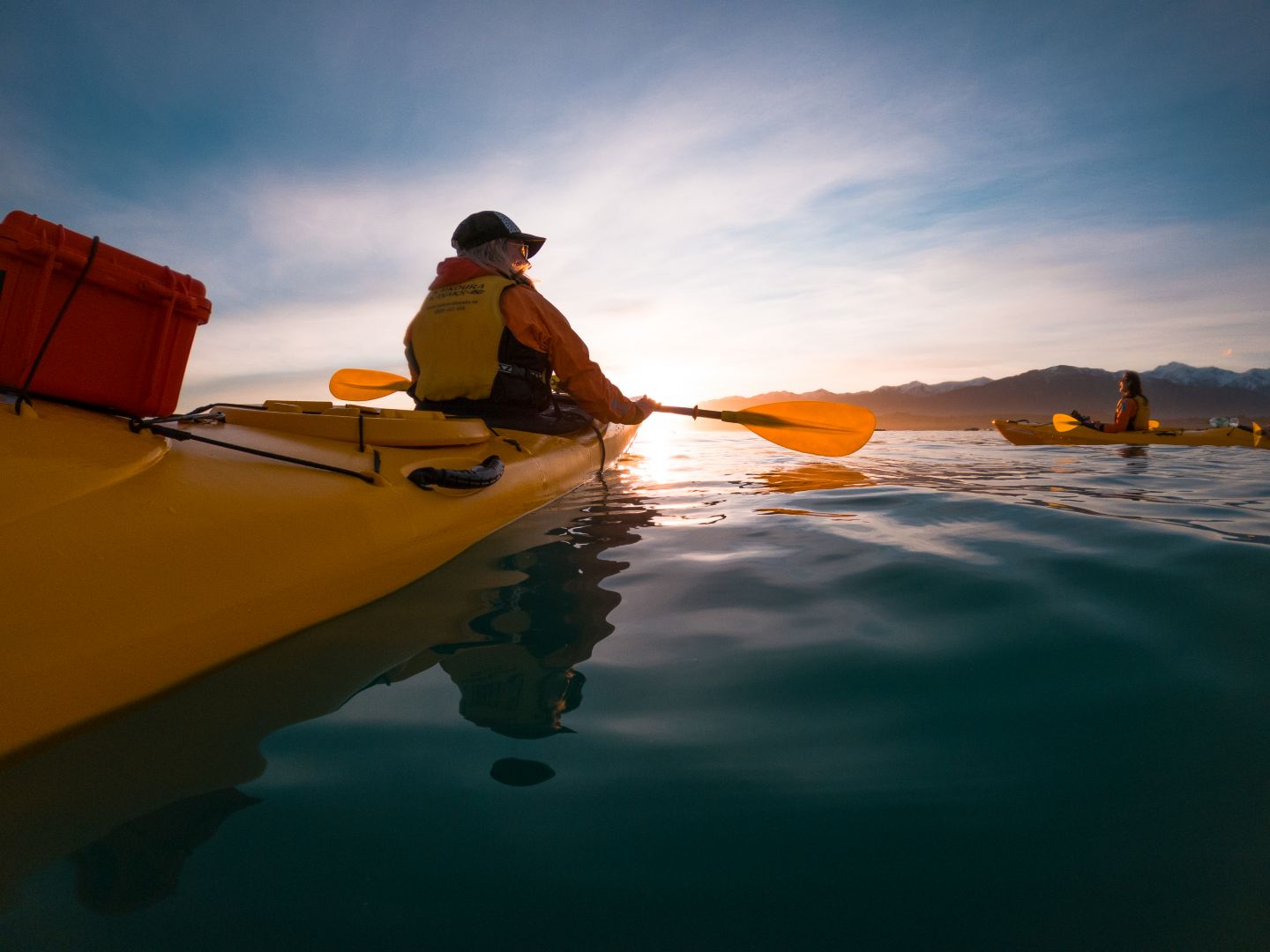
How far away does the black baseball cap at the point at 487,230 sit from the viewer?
4.34 meters

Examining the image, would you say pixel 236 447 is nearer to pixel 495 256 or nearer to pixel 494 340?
pixel 494 340

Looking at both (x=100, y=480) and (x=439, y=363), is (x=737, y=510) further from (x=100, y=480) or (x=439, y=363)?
(x=100, y=480)

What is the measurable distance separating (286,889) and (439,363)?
12.0 feet

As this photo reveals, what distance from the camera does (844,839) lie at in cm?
108

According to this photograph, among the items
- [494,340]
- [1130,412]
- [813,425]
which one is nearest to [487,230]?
[494,340]

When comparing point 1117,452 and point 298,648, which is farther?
point 1117,452

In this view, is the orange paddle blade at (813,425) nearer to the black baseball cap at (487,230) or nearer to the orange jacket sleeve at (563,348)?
the orange jacket sleeve at (563,348)

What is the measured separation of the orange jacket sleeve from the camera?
400 centimetres

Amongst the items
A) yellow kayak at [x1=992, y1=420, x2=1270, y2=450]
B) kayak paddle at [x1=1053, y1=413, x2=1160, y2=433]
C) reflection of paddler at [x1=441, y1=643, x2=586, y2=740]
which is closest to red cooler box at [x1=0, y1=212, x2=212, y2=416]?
reflection of paddler at [x1=441, y1=643, x2=586, y2=740]

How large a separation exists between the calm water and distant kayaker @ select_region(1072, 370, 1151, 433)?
11.5m

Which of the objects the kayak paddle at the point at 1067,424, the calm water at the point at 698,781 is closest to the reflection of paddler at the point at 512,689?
the calm water at the point at 698,781

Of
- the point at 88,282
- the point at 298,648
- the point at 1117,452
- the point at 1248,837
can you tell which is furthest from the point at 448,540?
the point at 1117,452

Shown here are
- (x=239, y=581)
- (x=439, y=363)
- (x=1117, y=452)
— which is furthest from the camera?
(x=1117, y=452)

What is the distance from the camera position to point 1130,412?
11430mm
